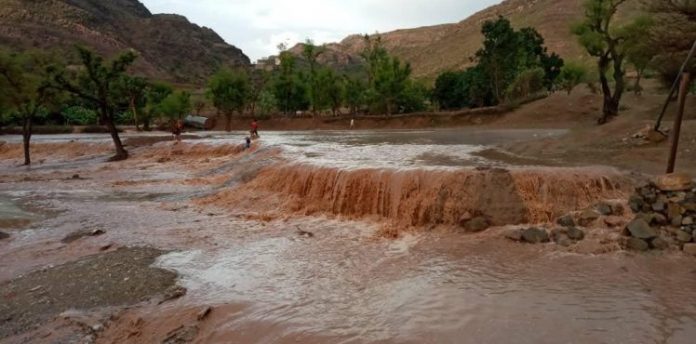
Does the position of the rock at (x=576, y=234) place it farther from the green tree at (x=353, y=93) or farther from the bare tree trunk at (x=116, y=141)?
the green tree at (x=353, y=93)

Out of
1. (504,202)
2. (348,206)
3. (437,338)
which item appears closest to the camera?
(437,338)

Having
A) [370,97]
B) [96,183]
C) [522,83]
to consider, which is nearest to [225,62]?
[370,97]

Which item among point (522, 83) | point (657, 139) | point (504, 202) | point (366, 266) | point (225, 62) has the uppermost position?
point (225, 62)

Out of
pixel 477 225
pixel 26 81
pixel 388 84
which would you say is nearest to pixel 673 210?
pixel 477 225

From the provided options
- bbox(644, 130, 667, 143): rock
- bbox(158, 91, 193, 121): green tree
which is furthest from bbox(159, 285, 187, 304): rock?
Result: bbox(158, 91, 193, 121): green tree

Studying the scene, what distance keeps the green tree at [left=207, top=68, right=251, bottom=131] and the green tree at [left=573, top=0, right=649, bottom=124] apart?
3513cm

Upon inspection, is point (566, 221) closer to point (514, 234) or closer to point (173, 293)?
point (514, 234)

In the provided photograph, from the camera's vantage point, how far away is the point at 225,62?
13688 cm

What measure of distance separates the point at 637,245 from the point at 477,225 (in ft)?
10.4

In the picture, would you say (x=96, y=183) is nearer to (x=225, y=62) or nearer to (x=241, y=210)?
(x=241, y=210)

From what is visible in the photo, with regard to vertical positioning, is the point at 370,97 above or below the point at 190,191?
above

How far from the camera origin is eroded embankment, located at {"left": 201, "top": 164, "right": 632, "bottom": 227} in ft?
36.9

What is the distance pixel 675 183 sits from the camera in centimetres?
930

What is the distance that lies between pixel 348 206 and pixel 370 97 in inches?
1532
